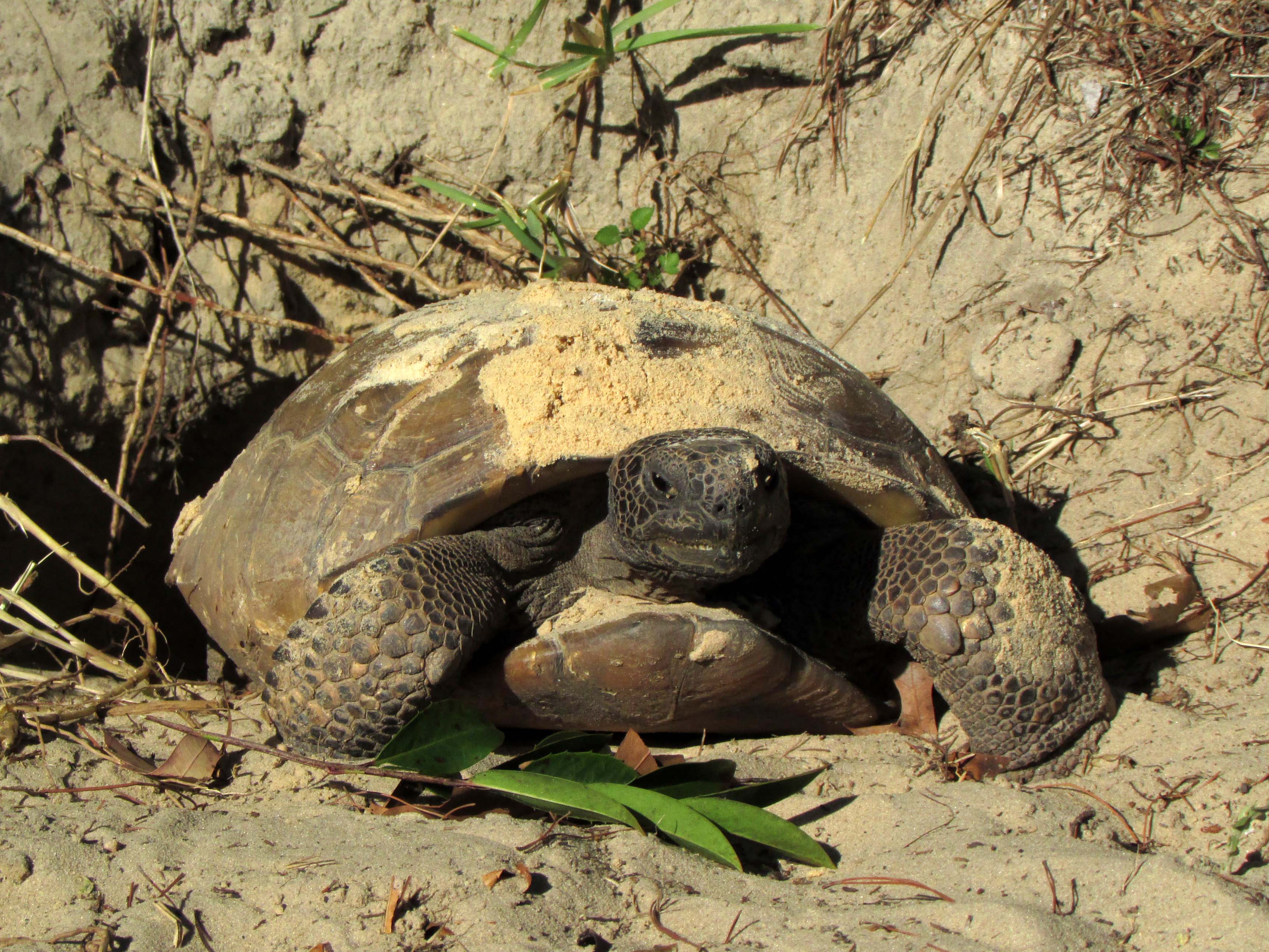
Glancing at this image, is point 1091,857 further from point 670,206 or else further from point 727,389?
point 670,206

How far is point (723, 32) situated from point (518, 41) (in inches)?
33.9

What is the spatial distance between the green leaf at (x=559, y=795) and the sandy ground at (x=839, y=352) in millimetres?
62

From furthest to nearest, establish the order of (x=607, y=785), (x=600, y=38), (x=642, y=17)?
(x=600, y=38) → (x=642, y=17) → (x=607, y=785)

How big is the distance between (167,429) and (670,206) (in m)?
2.45

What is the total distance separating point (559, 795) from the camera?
1.99 m

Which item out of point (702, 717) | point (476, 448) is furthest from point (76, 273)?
point (702, 717)

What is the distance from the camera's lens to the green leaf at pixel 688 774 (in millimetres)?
2111

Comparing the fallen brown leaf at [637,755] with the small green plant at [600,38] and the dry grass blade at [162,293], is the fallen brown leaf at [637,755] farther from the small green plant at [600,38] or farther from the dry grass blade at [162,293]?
the small green plant at [600,38]

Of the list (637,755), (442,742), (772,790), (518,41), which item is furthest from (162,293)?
(772,790)

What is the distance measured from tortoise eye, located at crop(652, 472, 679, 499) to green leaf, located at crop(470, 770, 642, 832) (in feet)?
2.16

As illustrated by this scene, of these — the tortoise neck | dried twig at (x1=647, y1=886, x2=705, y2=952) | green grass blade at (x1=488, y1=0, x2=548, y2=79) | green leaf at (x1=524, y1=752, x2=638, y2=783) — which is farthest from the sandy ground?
the tortoise neck

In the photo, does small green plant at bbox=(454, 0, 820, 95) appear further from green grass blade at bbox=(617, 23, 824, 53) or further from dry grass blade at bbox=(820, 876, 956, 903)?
dry grass blade at bbox=(820, 876, 956, 903)

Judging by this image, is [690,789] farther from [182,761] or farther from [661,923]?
[182,761]

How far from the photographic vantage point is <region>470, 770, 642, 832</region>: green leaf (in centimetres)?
197
